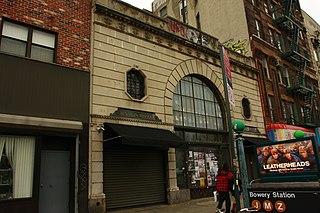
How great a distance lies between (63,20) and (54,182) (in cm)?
682

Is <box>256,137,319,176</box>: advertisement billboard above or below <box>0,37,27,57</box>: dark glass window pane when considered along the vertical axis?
below

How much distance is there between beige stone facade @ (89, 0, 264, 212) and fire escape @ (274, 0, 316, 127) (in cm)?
1286

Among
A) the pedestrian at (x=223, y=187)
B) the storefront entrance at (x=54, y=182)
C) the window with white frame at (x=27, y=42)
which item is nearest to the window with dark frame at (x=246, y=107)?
the pedestrian at (x=223, y=187)

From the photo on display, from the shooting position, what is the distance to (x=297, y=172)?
7.06 meters

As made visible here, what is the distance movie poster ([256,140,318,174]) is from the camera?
6.99 meters

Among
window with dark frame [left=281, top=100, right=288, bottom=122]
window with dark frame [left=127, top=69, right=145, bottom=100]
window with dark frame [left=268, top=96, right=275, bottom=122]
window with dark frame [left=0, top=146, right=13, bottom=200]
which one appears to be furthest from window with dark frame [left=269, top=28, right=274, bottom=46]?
window with dark frame [left=0, top=146, right=13, bottom=200]

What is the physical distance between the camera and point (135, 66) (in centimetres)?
1294

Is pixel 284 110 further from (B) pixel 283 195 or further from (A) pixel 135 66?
Result: (B) pixel 283 195

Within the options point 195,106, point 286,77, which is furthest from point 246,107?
point 286,77

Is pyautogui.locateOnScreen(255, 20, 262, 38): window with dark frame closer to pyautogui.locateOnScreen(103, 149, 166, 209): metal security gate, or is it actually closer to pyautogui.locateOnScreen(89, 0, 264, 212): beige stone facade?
pyautogui.locateOnScreen(89, 0, 264, 212): beige stone facade

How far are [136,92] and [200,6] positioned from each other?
18682 mm

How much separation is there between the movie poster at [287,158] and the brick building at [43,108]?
6.63 m

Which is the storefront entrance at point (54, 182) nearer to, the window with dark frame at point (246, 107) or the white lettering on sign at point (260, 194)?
the white lettering on sign at point (260, 194)

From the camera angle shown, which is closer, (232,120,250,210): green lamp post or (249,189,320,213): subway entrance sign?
(249,189,320,213): subway entrance sign
